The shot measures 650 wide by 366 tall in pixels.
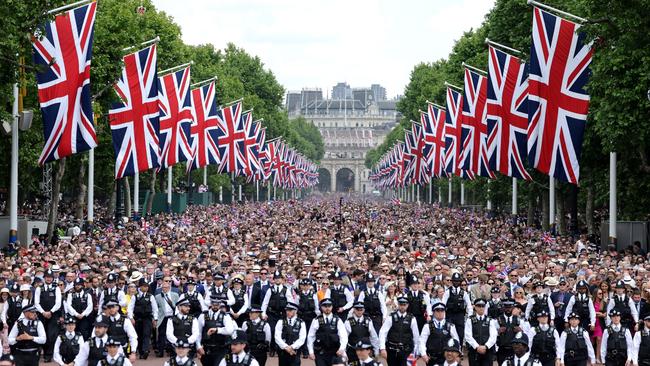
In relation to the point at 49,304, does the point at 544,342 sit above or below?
below

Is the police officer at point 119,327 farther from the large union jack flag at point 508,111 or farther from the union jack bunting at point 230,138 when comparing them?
the union jack bunting at point 230,138

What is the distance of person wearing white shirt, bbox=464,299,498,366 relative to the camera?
1819cm

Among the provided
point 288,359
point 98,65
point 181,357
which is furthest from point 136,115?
point 181,357

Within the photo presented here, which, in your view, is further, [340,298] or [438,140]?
[438,140]

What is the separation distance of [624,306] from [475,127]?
78.4 ft

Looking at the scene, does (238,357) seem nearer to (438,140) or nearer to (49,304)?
(49,304)

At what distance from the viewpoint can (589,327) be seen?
21.6 metres

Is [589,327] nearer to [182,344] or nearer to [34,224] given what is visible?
[182,344]

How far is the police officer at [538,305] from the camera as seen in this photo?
20.1 meters

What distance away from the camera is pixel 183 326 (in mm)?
18031

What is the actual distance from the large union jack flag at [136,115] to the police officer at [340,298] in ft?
→ 55.0

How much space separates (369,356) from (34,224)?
3333 centimetres

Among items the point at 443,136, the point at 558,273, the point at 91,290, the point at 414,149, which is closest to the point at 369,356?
the point at 91,290

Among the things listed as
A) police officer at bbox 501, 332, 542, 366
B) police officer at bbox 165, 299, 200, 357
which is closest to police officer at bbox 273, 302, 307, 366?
police officer at bbox 165, 299, 200, 357
